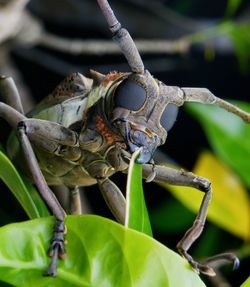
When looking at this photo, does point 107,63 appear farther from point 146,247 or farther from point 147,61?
point 146,247

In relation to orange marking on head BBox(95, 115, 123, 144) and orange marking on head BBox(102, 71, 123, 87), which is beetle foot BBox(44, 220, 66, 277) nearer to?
orange marking on head BBox(95, 115, 123, 144)

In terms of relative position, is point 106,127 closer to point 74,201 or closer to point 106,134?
point 106,134

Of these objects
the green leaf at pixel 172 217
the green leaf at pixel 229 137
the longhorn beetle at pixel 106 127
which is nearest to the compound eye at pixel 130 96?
the longhorn beetle at pixel 106 127

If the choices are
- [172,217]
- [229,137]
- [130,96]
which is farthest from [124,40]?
[172,217]

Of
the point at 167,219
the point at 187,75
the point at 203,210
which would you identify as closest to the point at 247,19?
the point at 187,75

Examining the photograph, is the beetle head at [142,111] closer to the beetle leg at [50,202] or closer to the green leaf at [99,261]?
the beetle leg at [50,202]

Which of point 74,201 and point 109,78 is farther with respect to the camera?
point 74,201

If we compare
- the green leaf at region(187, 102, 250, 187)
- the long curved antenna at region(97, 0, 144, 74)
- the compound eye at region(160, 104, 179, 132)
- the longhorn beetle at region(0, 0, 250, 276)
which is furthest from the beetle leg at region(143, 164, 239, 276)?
the green leaf at region(187, 102, 250, 187)
